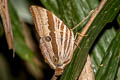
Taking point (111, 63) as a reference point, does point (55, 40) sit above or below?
above

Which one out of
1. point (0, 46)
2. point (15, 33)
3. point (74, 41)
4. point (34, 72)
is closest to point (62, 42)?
point (74, 41)

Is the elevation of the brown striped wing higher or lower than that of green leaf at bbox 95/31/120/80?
higher

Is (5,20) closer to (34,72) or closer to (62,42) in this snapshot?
(62,42)

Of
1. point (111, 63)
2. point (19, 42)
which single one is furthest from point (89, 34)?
point (19, 42)


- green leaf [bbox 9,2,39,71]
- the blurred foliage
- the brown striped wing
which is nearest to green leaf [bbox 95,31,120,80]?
the blurred foliage

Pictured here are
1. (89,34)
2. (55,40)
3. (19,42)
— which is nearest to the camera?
(89,34)

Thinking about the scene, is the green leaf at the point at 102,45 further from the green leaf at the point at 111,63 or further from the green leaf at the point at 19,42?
the green leaf at the point at 19,42

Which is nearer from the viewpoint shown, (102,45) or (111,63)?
(111,63)

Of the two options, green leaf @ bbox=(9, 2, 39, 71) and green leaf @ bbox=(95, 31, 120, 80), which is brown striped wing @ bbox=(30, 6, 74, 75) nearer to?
green leaf @ bbox=(95, 31, 120, 80)

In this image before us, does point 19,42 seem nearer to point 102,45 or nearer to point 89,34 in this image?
point 102,45
